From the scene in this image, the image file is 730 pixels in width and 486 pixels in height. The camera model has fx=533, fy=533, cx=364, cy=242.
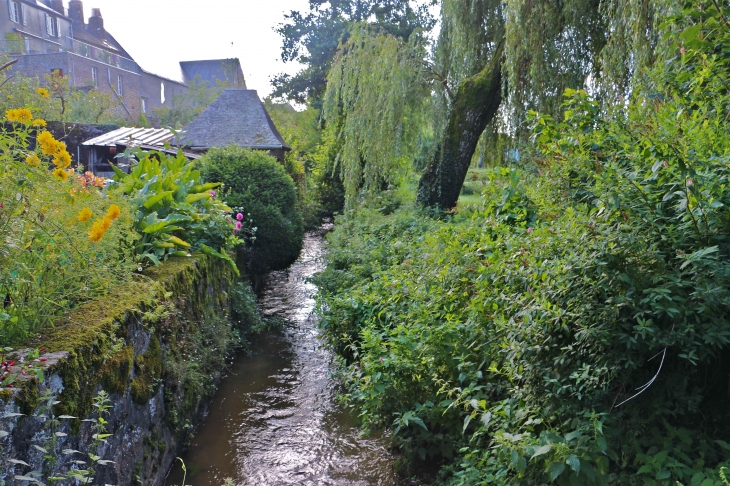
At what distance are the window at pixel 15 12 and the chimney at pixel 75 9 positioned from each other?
20.2 feet

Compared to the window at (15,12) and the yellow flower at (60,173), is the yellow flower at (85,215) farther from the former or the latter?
the window at (15,12)

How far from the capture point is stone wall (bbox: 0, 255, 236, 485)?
2.30 meters

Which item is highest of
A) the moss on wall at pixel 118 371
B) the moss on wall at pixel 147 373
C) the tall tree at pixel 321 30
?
the tall tree at pixel 321 30

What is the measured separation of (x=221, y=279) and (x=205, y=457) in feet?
8.72

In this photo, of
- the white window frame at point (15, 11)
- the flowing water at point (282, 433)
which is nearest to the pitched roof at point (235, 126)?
the flowing water at point (282, 433)

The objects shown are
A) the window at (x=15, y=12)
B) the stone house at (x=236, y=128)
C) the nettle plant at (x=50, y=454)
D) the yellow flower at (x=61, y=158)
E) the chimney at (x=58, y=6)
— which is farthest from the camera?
the chimney at (x=58, y=6)

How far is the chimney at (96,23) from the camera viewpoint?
42344mm

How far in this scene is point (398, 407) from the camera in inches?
145

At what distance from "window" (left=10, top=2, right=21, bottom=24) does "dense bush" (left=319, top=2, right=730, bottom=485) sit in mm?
39582

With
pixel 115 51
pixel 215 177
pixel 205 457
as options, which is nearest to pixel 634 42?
pixel 205 457

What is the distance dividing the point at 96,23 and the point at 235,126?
3395cm

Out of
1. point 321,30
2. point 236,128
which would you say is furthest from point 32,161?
point 321,30

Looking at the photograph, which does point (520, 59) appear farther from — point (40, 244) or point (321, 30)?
point (321, 30)

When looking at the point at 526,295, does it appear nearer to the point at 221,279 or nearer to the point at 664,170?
the point at 664,170
